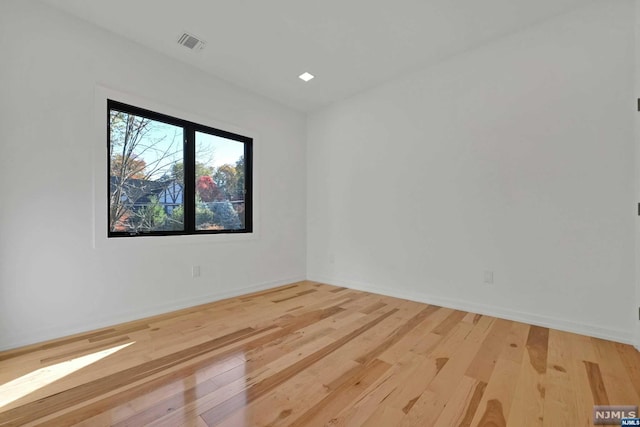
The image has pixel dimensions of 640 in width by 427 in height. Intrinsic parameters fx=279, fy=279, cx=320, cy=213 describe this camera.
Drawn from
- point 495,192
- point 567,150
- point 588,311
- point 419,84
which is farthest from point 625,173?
point 419,84

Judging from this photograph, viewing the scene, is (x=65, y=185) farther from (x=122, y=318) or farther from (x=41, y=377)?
(x=41, y=377)

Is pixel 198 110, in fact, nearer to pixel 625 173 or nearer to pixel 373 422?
pixel 373 422

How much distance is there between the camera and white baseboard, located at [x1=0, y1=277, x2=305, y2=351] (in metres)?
2.13

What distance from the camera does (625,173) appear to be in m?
2.21

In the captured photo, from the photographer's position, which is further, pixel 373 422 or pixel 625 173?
pixel 625 173

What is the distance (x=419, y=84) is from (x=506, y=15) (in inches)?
39.5

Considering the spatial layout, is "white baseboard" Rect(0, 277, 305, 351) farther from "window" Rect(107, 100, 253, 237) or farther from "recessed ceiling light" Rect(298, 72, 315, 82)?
"recessed ceiling light" Rect(298, 72, 315, 82)

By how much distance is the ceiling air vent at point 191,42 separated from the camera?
8.74 feet

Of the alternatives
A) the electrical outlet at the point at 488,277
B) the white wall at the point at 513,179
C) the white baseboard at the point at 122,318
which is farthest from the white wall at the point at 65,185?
the electrical outlet at the point at 488,277

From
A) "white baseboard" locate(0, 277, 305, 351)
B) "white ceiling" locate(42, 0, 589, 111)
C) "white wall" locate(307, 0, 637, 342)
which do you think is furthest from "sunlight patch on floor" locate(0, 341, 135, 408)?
"white wall" locate(307, 0, 637, 342)

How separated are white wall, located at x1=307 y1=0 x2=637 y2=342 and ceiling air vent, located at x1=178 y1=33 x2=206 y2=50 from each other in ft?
6.82

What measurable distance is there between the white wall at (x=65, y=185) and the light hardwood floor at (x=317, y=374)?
27cm

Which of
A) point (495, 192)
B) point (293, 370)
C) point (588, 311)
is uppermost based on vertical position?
point (495, 192)

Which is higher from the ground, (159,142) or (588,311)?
(159,142)
